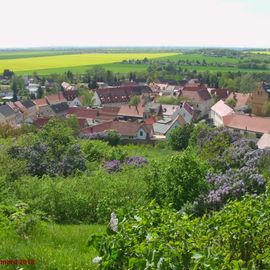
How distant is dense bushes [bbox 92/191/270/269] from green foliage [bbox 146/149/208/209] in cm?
624

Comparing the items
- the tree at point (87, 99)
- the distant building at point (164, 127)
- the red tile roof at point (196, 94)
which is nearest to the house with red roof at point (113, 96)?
the tree at point (87, 99)

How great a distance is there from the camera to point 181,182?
39.4 feet

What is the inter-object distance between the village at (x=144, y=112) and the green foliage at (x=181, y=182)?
1079 inches

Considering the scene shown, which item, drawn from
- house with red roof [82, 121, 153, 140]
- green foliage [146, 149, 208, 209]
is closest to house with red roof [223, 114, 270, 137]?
house with red roof [82, 121, 153, 140]

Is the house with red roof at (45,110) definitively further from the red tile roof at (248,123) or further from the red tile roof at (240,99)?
the red tile roof at (240,99)

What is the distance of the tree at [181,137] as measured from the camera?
37.8 metres

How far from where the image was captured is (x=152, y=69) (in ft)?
435

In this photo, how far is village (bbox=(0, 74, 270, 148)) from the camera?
162ft

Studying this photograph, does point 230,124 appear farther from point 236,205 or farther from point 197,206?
point 236,205

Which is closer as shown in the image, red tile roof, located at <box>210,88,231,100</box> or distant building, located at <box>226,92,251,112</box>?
distant building, located at <box>226,92,251,112</box>

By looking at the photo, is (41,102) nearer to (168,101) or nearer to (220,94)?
(168,101)

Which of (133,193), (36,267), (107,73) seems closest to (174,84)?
(107,73)

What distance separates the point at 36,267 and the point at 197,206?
6452mm

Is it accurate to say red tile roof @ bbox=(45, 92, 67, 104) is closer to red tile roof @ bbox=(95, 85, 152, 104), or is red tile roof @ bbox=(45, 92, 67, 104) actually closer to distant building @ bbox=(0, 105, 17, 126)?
red tile roof @ bbox=(95, 85, 152, 104)
